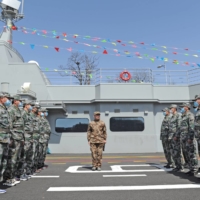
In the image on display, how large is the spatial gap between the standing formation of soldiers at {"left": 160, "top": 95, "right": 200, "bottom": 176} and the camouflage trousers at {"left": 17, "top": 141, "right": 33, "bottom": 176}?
410 cm

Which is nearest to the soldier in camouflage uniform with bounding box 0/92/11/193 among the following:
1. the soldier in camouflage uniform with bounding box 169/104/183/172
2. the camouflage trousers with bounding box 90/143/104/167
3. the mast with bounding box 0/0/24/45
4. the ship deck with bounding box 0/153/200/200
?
the ship deck with bounding box 0/153/200/200

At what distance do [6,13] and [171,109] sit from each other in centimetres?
2038

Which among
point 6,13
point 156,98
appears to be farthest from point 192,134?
point 6,13

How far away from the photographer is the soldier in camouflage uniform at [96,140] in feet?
22.3

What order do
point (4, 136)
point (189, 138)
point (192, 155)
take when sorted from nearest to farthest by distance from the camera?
1. point (4, 136)
2. point (192, 155)
3. point (189, 138)

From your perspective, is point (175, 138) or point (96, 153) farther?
point (96, 153)

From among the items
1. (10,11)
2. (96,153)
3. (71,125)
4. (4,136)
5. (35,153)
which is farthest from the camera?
(10,11)

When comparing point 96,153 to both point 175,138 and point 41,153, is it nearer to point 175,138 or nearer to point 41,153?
point 41,153

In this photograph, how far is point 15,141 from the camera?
184 inches

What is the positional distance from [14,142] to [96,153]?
2.93 meters

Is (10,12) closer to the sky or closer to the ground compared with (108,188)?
closer to the sky

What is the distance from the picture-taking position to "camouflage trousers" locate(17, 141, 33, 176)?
204 inches

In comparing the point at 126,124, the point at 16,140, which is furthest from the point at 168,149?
the point at 126,124

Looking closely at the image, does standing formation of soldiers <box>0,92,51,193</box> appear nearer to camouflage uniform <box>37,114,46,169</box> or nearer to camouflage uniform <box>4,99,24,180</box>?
camouflage uniform <box>4,99,24,180</box>
